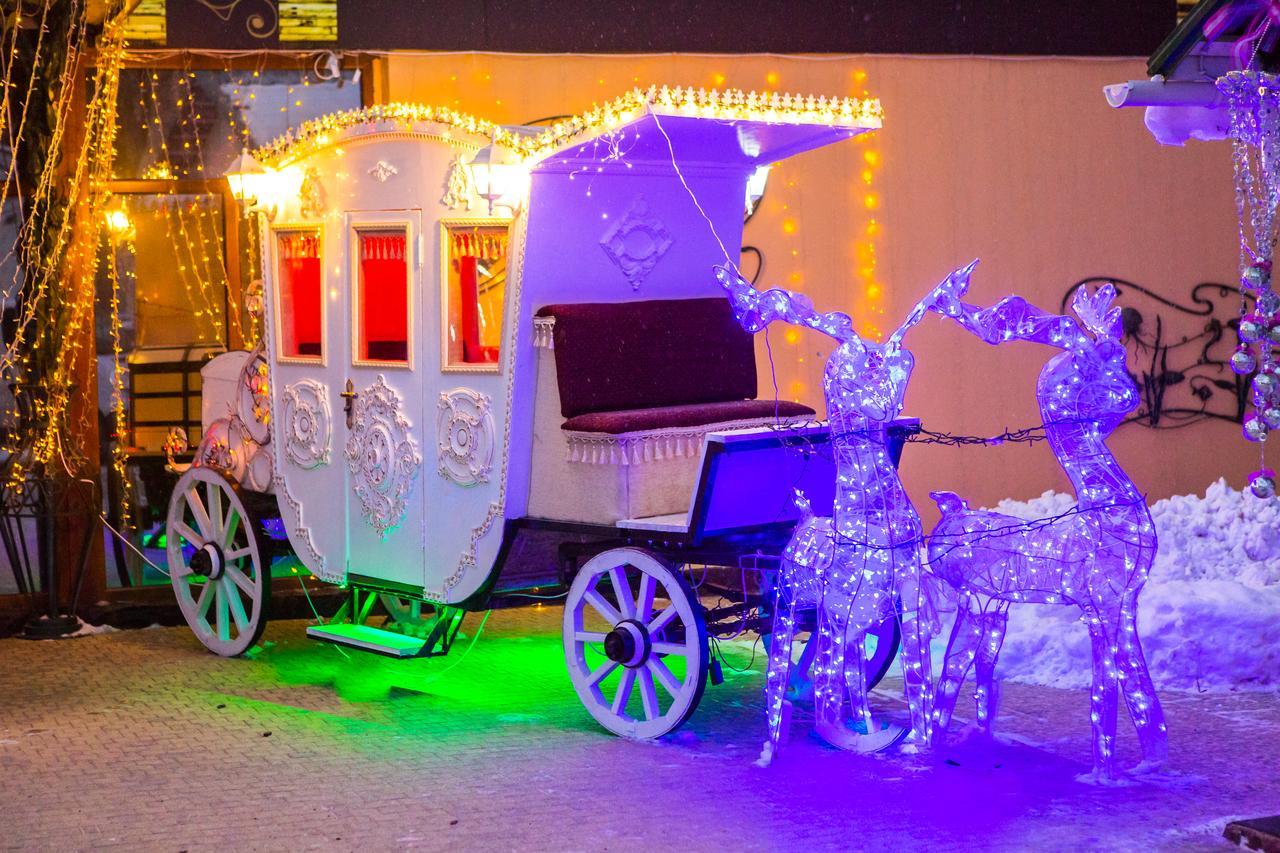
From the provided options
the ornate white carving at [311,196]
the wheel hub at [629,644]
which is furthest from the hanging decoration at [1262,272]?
the ornate white carving at [311,196]

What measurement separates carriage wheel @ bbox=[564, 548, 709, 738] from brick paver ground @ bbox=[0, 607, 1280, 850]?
124 millimetres

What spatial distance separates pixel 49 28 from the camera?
858 cm

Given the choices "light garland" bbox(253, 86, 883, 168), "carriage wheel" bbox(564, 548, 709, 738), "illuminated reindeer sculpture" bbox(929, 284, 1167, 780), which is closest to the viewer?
"illuminated reindeer sculpture" bbox(929, 284, 1167, 780)

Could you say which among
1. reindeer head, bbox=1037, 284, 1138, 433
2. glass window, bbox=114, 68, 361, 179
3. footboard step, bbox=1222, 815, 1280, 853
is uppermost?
glass window, bbox=114, 68, 361, 179

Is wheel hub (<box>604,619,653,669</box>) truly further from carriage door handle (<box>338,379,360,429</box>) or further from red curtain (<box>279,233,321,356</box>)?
red curtain (<box>279,233,321,356</box>)

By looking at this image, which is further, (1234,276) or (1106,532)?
(1234,276)

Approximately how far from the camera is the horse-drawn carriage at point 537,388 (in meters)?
6.46

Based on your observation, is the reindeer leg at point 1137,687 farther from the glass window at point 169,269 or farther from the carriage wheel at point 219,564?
the glass window at point 169,269

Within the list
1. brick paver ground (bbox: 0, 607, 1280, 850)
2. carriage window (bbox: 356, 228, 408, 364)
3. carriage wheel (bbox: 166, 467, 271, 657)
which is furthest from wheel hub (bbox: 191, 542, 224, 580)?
carriage window (bbox: 356, 228, 408, 364)

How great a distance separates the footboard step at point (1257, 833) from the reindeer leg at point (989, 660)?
1103 millimetres

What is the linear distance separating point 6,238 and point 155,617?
2.20 meters

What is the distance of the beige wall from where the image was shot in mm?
9867

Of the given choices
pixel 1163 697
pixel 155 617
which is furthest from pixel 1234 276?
pixel 155 617

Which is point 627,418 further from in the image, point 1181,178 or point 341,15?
point 1181,178
